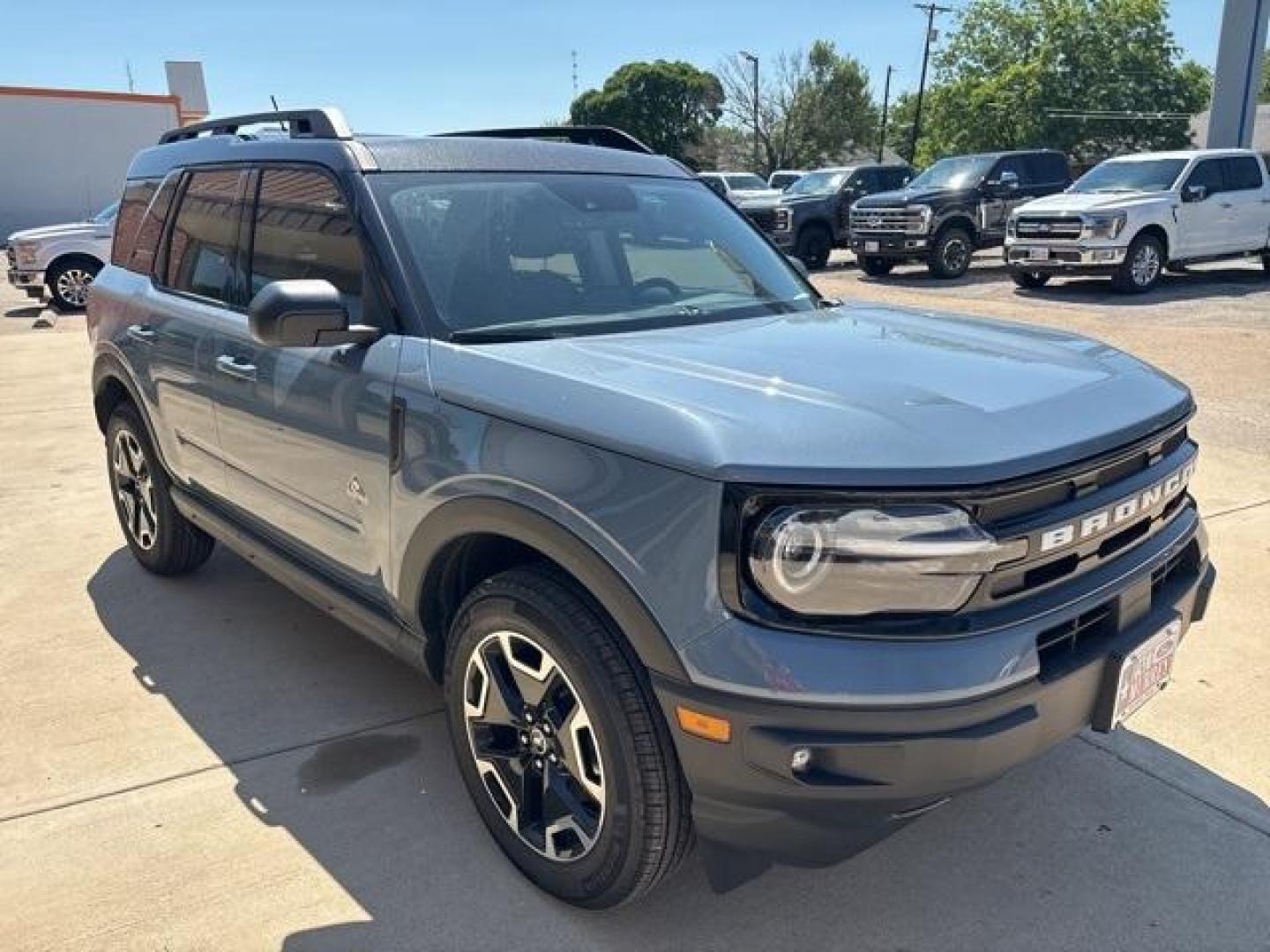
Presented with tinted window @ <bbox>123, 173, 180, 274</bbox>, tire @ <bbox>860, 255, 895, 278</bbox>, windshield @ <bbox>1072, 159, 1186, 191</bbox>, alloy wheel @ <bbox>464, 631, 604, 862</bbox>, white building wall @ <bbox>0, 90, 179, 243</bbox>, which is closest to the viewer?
alloy wheel @ <bbox>464, 631, 604, 862</bbox>

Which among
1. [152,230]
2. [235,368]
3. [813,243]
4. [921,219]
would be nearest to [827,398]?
[235,368]

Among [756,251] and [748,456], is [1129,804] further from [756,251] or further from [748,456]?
[756,251]

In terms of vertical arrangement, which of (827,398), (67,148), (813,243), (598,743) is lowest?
(813,243)

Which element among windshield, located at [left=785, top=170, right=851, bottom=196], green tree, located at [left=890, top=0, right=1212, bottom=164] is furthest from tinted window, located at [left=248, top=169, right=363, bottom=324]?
green tree, located at [left=890, top=0, right=1212, bottom=164]

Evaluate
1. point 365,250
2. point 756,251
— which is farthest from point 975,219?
point 365,250

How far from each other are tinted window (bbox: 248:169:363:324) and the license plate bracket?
2.14 meters

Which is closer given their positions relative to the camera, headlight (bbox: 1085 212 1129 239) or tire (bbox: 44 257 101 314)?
headlight (bbox: 1085 212 1129 239)

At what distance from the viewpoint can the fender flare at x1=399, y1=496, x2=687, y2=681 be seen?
2102 millimetres

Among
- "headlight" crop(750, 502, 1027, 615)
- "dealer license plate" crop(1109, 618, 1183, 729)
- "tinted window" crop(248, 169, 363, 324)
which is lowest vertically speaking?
"dealer license plate" crop(1109, 618, 1183, 729)

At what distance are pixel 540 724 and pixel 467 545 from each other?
0.50 m

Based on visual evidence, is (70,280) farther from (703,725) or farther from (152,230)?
(703,725)

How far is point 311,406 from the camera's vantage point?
10.1 ft

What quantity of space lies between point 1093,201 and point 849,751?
47.2ft

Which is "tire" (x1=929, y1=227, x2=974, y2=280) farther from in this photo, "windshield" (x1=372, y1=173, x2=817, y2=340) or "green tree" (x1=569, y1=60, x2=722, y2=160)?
"green tree" (x1=569, y1=60, x2=722, y2=160)
